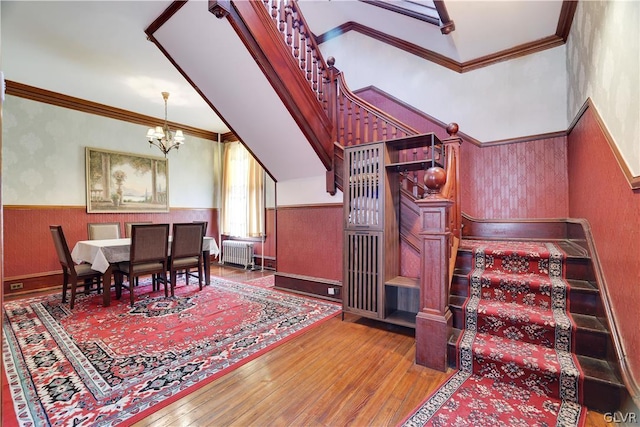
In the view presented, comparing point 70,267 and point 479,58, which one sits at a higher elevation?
point 479,58

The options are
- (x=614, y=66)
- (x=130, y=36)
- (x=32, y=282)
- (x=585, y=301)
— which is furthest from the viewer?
(x=32, y=282)

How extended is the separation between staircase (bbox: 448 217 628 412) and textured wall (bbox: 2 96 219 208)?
19.1ft

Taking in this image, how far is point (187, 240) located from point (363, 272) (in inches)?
104

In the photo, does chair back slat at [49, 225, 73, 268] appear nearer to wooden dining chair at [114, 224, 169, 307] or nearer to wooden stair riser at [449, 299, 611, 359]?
wooden dining chair at [114, 224, 169, 307]

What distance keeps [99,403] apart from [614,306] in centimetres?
322

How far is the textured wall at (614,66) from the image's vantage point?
156 centimetres

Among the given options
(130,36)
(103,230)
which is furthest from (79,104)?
(130,36)

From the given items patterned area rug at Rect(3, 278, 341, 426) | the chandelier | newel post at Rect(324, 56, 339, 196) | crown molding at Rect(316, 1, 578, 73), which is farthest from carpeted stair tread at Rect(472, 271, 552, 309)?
the chandelier

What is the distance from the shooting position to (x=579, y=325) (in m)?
2.01

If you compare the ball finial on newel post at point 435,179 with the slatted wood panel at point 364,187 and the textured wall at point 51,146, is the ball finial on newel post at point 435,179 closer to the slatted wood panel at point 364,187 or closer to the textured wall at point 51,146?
the slatted wood panel at point 364,187

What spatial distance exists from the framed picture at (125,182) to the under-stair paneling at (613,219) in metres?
6.45

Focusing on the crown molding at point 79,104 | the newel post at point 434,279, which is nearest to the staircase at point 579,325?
the newel post at point 434,279

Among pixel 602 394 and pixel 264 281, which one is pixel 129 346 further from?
pixel 602 394

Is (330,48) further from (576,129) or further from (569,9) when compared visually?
(576,129)
